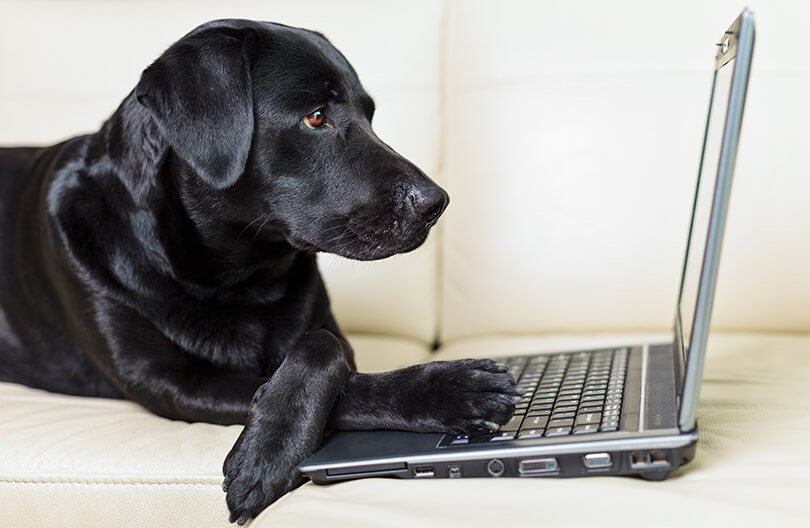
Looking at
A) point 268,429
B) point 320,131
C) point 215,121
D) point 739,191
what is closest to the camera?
point 268,429

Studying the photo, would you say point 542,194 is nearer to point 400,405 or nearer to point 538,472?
point 400,405

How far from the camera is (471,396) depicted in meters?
1.02

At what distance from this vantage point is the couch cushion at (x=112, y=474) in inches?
43.1

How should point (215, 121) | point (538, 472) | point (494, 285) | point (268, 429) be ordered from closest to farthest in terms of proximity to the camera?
point (538, 472)
point (268, 429)
point (215, 121)
point (494, 285)

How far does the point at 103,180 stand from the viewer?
1352 mm

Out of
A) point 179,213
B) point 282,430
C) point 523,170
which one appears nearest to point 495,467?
point 282,430

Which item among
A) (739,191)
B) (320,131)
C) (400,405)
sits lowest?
(400,405)

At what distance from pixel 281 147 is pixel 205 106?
13cm

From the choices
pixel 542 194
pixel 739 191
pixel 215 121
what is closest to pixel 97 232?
pixel 215 121

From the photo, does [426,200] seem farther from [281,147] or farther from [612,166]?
[612,166]

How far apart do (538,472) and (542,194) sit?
0.95 meters

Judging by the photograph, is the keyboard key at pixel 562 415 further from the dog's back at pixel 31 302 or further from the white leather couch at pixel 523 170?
the dog's back at pixel 31 302

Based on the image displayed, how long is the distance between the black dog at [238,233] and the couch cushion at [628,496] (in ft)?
0.42

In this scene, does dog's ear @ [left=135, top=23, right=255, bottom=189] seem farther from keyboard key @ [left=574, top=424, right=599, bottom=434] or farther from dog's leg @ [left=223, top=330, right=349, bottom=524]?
keyboard key @ [left=574, top=424, right=599, bottom=434]
